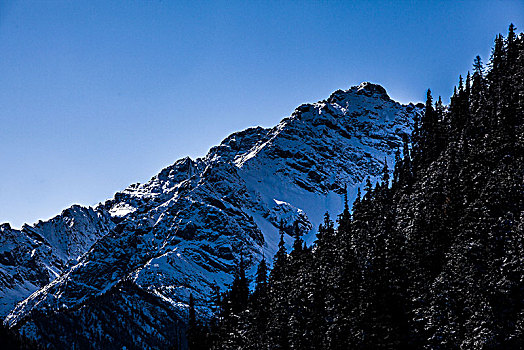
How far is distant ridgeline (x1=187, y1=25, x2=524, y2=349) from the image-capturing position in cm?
7525

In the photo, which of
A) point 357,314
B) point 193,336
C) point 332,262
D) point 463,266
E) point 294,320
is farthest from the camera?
point 193,336

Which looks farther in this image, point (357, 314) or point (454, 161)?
point (454, 161)

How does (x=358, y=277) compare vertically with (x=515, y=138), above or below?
below

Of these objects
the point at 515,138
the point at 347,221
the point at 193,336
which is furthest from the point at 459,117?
the point at 193,336

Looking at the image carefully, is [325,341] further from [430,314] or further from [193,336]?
[193,336]

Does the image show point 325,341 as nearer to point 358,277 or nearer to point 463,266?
point 358,277

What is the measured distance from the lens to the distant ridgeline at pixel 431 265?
7525 centimetres

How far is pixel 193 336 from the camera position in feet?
503

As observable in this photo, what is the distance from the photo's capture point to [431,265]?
3519 inches

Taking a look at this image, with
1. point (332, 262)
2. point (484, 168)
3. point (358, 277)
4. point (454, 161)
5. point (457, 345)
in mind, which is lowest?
point (457, 345)

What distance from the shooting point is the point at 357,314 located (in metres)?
90.4

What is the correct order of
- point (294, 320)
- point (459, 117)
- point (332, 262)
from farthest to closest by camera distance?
point (459, 117) < point (332, 262) < point (294, 320)

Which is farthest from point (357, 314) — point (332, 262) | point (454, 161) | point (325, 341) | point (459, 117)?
point (459, 117)

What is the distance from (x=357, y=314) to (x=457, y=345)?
57.1 ft
